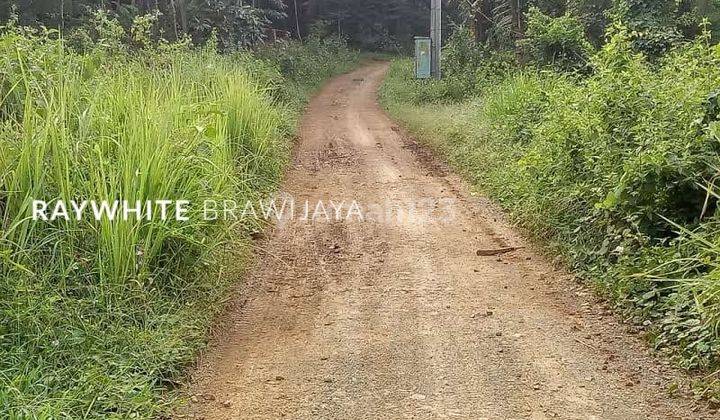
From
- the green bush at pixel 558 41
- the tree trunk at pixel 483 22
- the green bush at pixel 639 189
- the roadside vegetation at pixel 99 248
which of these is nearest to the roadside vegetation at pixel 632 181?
the green bush at pixel 639 189

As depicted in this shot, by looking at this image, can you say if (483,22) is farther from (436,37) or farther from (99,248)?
(99,248)

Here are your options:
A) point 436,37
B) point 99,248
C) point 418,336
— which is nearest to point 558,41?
point 436,37

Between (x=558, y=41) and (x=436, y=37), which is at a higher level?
(x=436, y=37)

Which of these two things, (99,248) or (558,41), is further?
(558,41)

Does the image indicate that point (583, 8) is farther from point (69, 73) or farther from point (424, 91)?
point (69, 73)

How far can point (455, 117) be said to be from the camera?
11633 millimetres

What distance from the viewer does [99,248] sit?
3.70 m

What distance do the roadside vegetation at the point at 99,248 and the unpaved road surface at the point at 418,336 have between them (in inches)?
12.2

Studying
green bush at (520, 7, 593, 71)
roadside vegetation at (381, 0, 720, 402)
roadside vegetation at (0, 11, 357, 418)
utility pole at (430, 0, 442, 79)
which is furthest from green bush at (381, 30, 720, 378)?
utility pole at (430, 0, 442, 79)

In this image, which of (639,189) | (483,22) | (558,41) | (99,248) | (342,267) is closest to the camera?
(99,248)

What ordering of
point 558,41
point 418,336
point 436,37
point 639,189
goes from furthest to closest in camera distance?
point 436,37
point 558,41
point 639,189
point 418,336

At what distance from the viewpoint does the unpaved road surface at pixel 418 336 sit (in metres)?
3.22

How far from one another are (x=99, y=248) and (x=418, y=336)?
1929mm

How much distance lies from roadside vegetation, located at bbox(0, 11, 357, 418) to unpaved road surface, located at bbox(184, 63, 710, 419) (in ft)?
1.02
